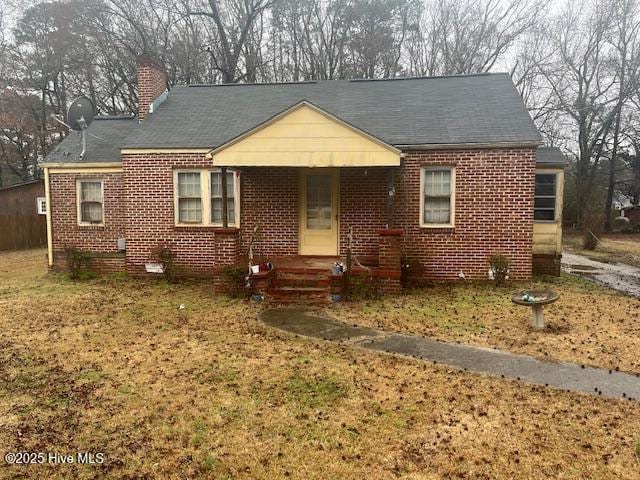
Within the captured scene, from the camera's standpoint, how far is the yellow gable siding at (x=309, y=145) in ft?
30.2

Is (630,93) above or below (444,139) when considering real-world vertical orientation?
above

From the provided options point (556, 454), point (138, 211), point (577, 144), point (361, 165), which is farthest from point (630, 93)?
point (556, 454)

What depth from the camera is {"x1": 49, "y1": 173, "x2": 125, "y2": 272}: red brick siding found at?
40.8 feet

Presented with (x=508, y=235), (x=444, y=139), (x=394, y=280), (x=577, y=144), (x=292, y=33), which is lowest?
(x=394, y=280)

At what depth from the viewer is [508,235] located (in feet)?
34.6

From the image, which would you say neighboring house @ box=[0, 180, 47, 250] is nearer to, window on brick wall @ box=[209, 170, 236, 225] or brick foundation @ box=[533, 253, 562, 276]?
window on brick wall @ box=[209, 170, 236, 225]

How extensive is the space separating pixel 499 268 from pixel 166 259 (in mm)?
7958

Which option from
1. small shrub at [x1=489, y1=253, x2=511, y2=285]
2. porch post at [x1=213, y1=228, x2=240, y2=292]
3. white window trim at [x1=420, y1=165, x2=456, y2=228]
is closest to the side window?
porch post at [x1=213, y1=228, x2=240, y2=292]

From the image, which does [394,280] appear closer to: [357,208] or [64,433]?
[357,208]

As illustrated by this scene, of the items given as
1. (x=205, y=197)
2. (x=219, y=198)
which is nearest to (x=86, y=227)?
(x=205, y=197)

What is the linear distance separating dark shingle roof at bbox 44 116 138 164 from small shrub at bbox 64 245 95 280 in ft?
8.11

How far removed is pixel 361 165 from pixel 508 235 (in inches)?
156

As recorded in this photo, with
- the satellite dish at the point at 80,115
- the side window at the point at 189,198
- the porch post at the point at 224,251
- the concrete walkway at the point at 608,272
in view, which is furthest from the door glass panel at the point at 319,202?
the concrete walkway at the point at 608,272

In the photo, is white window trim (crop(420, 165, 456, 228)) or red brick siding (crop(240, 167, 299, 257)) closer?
white window trim (crop(420, 165, 456, 228))
